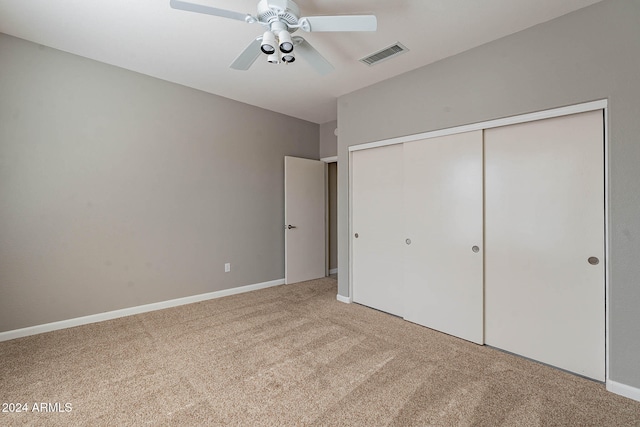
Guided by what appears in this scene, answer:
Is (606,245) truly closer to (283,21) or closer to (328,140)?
(283,21)

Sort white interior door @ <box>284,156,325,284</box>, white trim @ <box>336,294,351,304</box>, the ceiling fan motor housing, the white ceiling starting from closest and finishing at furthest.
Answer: the ceiling fan motor housing
the white ceiling
white trim @ <box>336,294,351,304</box>
white interior door @ <box>284,156,325,284</box>

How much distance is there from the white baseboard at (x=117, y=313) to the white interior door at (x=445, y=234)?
2.32 metres

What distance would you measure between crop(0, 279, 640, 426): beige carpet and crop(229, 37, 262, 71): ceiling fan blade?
2324mm

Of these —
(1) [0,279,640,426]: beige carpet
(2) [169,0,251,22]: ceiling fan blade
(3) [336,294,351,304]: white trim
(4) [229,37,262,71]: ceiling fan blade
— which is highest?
(2) [169,0,251,22]: ceiling fan blade

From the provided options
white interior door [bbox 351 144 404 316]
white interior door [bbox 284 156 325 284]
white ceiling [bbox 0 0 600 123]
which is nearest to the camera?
white ceiling [bbox 0 0 600 123]

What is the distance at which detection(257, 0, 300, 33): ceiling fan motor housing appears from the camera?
1732 mm

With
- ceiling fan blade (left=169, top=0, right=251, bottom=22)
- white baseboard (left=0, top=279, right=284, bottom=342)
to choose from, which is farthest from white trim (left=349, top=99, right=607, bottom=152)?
Result: white baseboard (left=0, top=279, right=284, bottom=342)

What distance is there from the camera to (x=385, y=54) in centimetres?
274

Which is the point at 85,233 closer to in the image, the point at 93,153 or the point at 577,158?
the point at 93,153

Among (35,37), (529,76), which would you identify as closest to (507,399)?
(529,76)

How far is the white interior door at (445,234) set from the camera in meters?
2.61

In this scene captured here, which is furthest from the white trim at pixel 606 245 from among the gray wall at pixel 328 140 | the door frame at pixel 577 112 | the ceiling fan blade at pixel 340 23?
the gray wall at pixel 328 140

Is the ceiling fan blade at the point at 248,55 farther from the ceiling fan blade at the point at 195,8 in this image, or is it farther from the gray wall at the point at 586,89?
the gray wall at the point at 586,89

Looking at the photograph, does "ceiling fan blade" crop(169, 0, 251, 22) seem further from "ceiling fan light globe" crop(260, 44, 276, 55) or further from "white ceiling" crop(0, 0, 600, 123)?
"white ceiling" crop(0, 0, 600, 123)
